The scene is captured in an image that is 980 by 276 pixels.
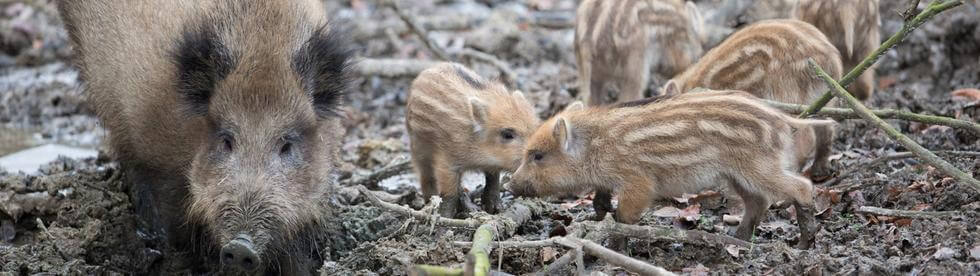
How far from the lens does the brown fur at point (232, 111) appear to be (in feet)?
16.1

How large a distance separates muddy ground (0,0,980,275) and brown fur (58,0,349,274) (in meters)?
0.32

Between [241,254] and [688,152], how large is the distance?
5.51 feet

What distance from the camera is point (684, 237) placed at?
4551 millimetres

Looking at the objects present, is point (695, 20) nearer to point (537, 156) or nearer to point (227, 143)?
point (537, 156)

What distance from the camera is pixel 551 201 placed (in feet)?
20.0

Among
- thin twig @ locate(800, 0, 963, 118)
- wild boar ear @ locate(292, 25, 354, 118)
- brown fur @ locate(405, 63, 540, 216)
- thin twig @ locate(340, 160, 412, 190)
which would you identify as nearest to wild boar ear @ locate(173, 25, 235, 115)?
wild boar ear @ locate(292, 25, 354, 118)

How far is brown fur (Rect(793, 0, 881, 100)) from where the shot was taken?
6.73 meters

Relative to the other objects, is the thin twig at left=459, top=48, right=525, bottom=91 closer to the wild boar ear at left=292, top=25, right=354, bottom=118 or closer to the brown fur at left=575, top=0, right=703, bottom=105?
the brown fur at left=575, top=0, right=703, bottom=105

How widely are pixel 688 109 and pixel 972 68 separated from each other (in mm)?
4000

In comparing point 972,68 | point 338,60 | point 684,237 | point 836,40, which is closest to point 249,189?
point 338,60

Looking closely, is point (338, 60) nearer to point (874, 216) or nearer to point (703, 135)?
point (703, 135)

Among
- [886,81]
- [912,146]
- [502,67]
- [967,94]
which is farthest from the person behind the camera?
[502,67]

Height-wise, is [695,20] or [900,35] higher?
[900,35]

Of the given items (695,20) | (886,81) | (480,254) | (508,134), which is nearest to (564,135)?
(508,134)
